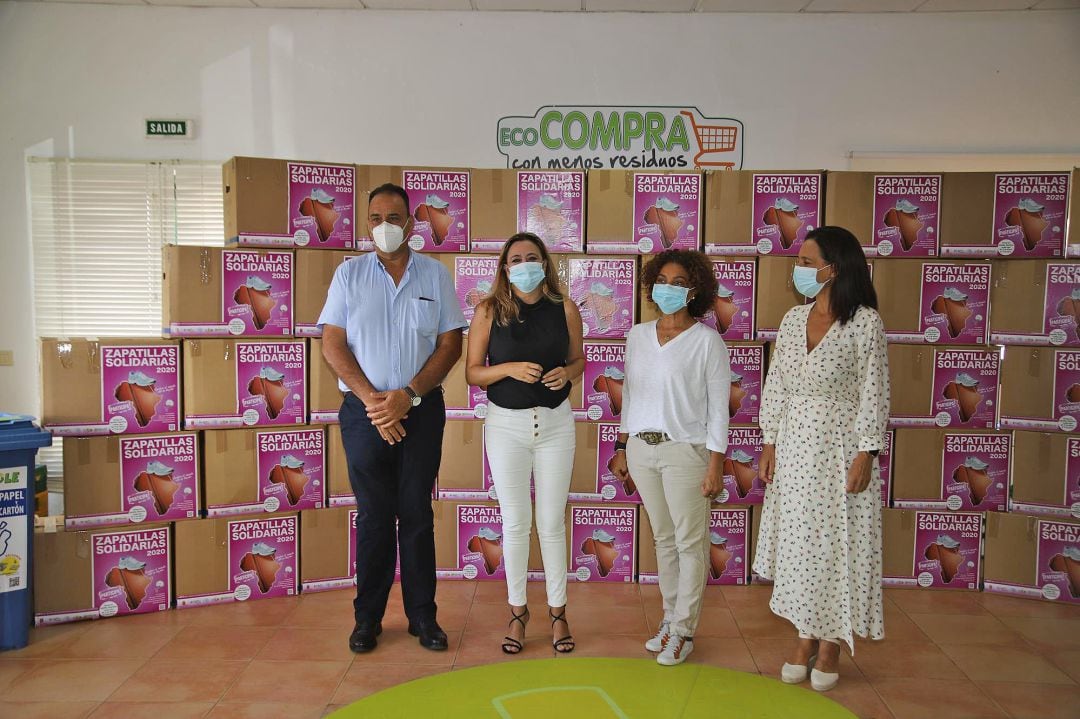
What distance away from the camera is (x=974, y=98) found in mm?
5012

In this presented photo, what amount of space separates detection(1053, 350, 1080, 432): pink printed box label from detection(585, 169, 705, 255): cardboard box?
74.1 inches

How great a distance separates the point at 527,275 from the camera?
9.27ft

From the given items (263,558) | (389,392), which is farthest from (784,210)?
(263,558)

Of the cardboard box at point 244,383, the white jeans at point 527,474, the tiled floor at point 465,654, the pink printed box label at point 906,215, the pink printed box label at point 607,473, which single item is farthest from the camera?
the pink printed box label at point 607,473

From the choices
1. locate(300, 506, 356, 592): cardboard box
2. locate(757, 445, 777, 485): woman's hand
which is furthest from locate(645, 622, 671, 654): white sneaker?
locate(300, 506, 356, 592): cardboard box

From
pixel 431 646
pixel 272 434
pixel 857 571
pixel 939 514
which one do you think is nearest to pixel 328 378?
pixel 272 434

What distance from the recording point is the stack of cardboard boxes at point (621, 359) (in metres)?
3.55

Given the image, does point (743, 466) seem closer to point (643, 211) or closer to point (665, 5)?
point (643, 211)

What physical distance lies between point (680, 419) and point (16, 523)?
270cm

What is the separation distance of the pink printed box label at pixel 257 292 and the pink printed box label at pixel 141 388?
31 centimetres

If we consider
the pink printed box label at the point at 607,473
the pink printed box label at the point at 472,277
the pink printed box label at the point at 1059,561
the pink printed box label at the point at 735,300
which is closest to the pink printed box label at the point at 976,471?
the pink printed box label at the point at 1059,561

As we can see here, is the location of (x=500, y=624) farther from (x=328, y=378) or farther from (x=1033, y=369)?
(x=1033, y=369)

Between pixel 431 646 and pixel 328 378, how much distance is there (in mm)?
1396

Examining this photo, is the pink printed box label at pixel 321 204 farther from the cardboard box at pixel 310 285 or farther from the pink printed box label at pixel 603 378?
the pink printed box label at pixel 603 378
